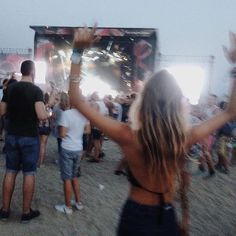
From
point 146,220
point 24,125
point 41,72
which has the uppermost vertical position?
point 146,220

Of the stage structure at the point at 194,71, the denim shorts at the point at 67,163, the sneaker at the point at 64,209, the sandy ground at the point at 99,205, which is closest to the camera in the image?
the sandy ground at the point at 99,205

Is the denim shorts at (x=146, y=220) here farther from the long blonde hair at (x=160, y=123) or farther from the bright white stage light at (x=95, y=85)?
the bright white stage light at (x=95, y=85)

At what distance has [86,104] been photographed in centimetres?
211

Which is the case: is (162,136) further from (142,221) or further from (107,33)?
(107,33)

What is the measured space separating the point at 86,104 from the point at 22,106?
261 cm

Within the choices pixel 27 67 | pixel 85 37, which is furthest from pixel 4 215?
pixel 85 37

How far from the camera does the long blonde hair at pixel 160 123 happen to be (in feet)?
6.90

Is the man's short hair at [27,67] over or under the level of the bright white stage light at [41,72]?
over

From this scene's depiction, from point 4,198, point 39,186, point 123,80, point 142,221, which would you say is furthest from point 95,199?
point 123,80

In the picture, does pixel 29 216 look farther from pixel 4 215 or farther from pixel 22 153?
pixel 22 153

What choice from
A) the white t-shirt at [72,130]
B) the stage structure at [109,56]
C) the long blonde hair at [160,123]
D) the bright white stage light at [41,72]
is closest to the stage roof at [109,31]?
the stage structure at [109,56]

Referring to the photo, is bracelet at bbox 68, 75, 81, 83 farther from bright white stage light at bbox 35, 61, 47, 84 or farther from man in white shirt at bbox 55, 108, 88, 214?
bright white stage light at bbox 35, 61, 47, 84

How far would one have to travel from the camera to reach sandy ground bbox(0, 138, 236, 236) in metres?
4.73

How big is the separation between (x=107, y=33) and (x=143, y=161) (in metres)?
16.8
